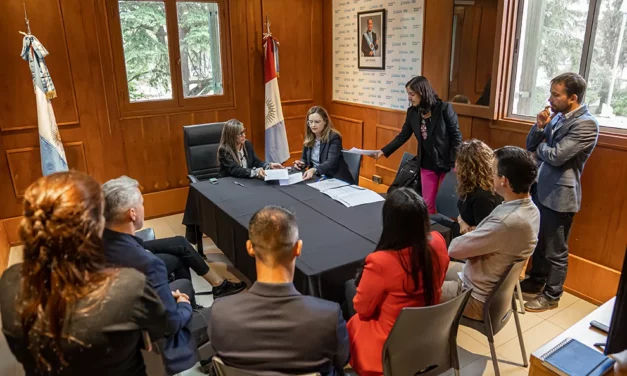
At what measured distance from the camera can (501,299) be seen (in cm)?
198

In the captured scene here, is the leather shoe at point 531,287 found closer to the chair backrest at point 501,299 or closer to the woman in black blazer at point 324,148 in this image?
the chair backrest at point 501,299

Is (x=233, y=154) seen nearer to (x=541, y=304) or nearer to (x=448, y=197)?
(x=448, y=197)

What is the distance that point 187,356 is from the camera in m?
1.81

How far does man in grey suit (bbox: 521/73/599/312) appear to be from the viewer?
2557 millimetres

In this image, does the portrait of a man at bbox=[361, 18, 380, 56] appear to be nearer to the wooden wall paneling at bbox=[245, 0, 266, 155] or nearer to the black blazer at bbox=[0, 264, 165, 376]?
the wooden wall paneling at bbox=[245, 0, 266, 155]

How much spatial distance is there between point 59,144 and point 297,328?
11.5 feet

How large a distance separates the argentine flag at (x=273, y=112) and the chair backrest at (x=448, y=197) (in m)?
2.30

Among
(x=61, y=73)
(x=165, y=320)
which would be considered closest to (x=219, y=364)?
(x=165, y=320)

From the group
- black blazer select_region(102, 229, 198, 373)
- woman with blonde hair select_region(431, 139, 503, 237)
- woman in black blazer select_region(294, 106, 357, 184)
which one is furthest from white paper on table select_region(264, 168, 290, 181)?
black blazer select_region(102, 229, 198, 373)

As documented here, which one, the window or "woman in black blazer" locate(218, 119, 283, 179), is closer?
the window

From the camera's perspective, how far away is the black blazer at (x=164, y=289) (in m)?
1.65

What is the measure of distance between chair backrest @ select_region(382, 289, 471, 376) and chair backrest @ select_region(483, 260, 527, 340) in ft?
0.87

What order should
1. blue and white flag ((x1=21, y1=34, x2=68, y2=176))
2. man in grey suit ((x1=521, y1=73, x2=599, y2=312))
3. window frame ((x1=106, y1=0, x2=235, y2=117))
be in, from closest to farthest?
1. man in grey suit ((x1=521, y1=73, x2=599, y2=312))
2. blue and white flag ((x1=21, y1=34, x2=68, y2=176))
3. window frame ((x1=106, y1=0, x2=235, y2=117))

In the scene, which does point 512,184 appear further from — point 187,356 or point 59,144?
point 59,144
